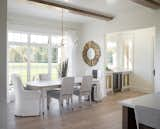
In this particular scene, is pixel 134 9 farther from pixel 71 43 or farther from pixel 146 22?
pixel 71 43

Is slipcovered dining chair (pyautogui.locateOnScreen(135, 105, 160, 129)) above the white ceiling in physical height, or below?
below

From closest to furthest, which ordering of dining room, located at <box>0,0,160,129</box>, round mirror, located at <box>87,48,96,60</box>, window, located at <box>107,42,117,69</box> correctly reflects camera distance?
1. dining room, located at <box>0,0,160,129</box>
2. round mirror, located at <box>87,48,96,60</box>
3. window, located at <box>107,42,117,69</box>

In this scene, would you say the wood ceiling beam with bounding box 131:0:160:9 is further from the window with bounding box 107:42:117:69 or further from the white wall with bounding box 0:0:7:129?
the window with bounding box 107:42:117:69

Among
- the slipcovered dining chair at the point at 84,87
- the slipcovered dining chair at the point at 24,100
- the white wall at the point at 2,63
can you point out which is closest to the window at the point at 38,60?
the slipcovered dining chair at the point at 84,87

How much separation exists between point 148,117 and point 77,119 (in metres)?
2.95

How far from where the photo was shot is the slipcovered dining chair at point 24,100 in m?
4.57

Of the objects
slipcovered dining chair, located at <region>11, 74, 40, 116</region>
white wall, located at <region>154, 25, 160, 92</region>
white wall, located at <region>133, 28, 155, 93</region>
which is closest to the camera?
slipcovered dining chair, located at <region>11, 74, 40, 116</region>

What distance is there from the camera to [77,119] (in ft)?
14.3

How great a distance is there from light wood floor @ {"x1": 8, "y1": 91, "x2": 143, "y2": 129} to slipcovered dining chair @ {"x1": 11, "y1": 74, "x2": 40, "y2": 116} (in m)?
0.21

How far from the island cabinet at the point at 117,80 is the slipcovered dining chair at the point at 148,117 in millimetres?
5747

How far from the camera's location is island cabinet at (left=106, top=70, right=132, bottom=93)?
296 inches

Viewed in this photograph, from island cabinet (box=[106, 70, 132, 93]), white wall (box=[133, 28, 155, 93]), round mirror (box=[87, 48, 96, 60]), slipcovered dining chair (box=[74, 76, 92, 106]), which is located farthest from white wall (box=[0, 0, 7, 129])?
white wall (box=[133, 28, 155, 93])

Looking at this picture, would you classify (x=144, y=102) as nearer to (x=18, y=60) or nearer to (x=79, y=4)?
(x=79, y=4)

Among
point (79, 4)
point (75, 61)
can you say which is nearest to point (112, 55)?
point (75, 61)
